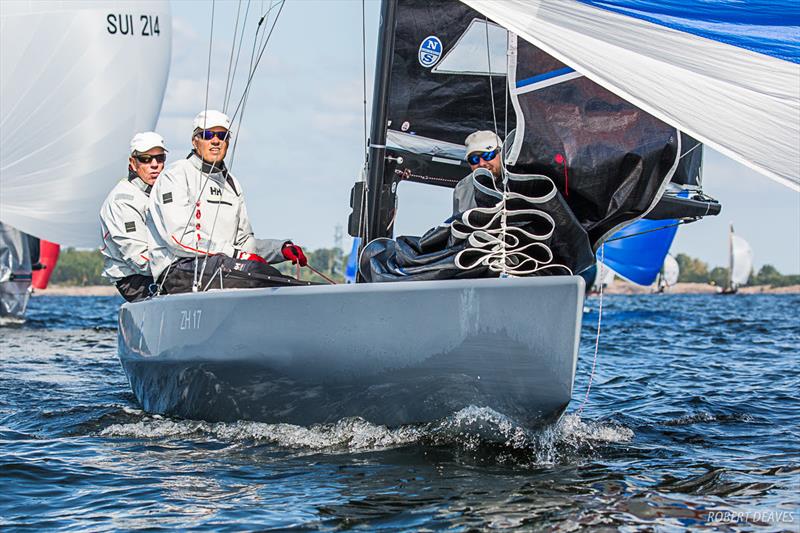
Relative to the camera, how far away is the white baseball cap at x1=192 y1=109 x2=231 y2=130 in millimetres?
5219

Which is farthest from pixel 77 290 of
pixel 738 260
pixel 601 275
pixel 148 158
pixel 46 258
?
pixel 601 275

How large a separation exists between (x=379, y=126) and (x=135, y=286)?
5.84 ft

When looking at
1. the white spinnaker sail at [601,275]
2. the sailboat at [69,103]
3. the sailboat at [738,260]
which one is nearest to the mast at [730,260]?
the sailboat at [738,260]

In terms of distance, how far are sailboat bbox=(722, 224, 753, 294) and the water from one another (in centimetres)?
5301

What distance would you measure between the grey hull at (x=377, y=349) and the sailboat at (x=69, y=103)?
8466 millimetres

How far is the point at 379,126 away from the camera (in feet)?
17.0

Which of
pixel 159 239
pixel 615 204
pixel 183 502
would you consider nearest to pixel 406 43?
pixel 159 239

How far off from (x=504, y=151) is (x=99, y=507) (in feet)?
6.33

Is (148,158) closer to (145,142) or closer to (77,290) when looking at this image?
(145,142)

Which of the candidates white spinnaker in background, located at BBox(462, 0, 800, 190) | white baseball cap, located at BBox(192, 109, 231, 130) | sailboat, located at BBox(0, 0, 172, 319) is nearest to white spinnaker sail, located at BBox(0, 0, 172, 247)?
sailboat, located at BBox(0, 0, 172, 319)

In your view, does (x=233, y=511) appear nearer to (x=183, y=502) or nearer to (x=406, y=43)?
(x=183, y=502)

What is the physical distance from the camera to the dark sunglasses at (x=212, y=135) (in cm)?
519

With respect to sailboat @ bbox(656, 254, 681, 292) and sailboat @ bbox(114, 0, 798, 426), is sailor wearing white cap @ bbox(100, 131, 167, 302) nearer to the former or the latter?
sailboat @ bbox(114, 0, 798, 426)

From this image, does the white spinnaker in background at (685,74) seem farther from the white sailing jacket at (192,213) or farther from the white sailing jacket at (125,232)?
the white sailing jacket at (125,232)
